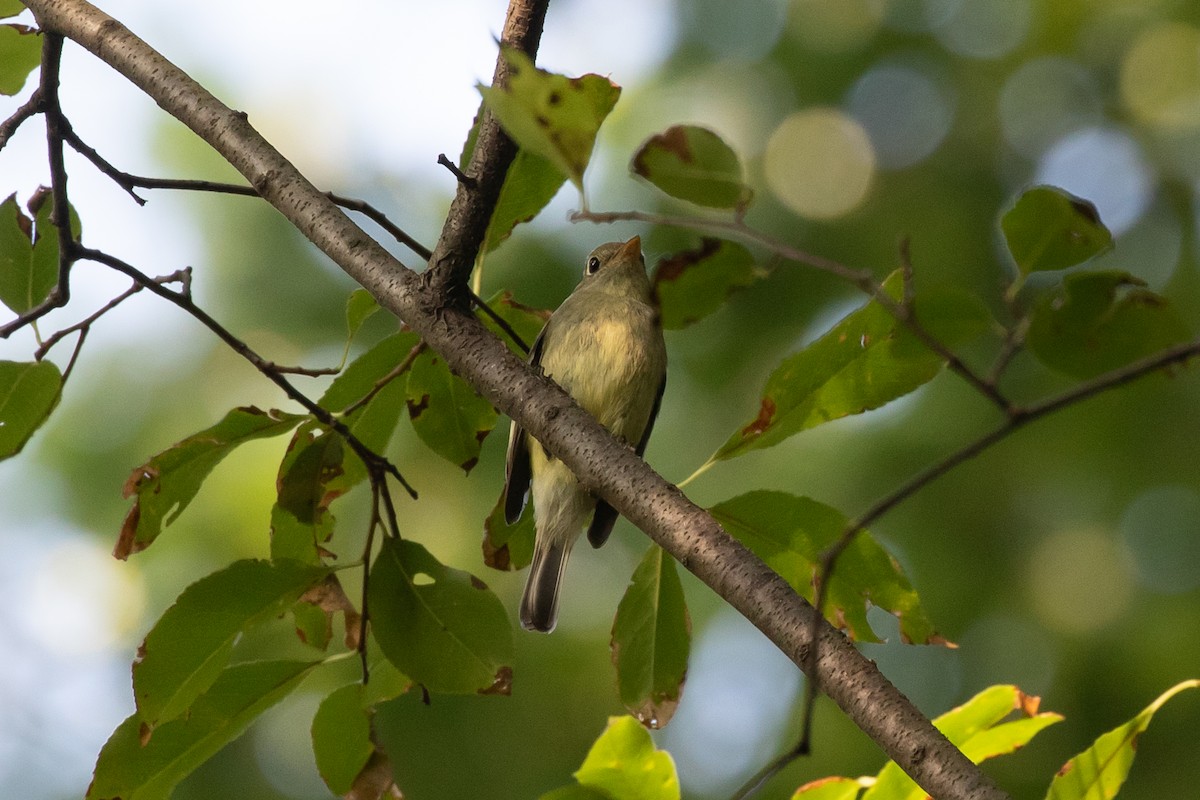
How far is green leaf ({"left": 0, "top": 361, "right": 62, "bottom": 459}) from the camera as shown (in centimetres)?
180

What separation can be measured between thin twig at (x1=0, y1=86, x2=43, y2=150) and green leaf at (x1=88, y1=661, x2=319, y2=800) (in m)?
0.92

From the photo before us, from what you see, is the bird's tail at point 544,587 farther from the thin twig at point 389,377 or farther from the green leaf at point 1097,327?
the green leaf at point 1097,327

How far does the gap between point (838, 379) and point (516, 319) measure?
26.6 inches

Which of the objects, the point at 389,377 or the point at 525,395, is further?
the point at 389,377

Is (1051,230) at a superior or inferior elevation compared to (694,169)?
inferior

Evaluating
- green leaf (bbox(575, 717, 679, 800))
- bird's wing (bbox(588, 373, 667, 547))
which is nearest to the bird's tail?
bird's wing (bbox(588, 373, 667, 547))

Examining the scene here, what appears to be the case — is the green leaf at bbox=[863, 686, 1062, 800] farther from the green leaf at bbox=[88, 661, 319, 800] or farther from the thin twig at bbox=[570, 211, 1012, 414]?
the green leaf at bbox=[88, 661, 319, 800]

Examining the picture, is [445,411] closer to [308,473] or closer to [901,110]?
[308,473]

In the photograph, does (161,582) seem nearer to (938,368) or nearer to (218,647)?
(218,647)

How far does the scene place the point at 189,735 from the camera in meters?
1.73

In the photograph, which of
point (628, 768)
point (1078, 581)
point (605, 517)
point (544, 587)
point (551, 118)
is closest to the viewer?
point (551, 118)

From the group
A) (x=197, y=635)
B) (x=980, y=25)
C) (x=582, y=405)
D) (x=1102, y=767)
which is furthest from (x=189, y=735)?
(x=980, y=25)

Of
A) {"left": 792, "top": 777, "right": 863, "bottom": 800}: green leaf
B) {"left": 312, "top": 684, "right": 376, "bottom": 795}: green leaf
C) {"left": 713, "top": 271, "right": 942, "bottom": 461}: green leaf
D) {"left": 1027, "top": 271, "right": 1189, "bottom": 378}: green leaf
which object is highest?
{"left": 713, "top": 271, "right": 942, "bottom": 461}: green leaf

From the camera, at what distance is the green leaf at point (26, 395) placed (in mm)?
1803
